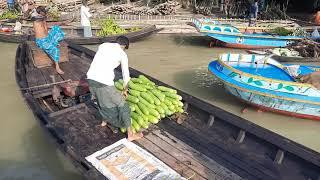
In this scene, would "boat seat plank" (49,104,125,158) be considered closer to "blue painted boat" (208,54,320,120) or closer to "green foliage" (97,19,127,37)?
"blue painted boat" (208,54,320,120)

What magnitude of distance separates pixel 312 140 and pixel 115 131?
4.49 metres

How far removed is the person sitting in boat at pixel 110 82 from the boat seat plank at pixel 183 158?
0.84ft

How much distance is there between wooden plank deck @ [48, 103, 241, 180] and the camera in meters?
4.24

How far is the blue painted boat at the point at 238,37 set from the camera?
1321cm

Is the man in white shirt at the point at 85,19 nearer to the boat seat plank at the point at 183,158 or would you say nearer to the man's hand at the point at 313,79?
the man's hand at the point at 313,79

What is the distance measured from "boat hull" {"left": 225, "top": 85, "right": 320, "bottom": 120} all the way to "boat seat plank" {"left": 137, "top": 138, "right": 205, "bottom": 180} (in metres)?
3.66

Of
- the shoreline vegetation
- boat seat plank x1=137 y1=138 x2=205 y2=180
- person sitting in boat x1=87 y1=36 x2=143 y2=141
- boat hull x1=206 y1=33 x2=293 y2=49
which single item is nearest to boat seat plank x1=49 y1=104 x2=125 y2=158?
person sitting in boat x1=87 y1=36 x2=143 y2=141

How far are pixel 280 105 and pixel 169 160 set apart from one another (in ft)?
13.7

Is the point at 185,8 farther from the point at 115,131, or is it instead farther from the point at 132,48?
the point at 115,131

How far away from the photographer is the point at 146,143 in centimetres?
489

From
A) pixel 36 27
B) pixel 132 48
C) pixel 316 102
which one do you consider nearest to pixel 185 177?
pixel 316 102

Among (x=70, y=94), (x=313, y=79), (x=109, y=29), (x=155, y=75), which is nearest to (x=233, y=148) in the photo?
(x=70, y=94)

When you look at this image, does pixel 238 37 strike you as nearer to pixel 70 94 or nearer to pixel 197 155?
pixel 70 94

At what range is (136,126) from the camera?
498 centimetres
